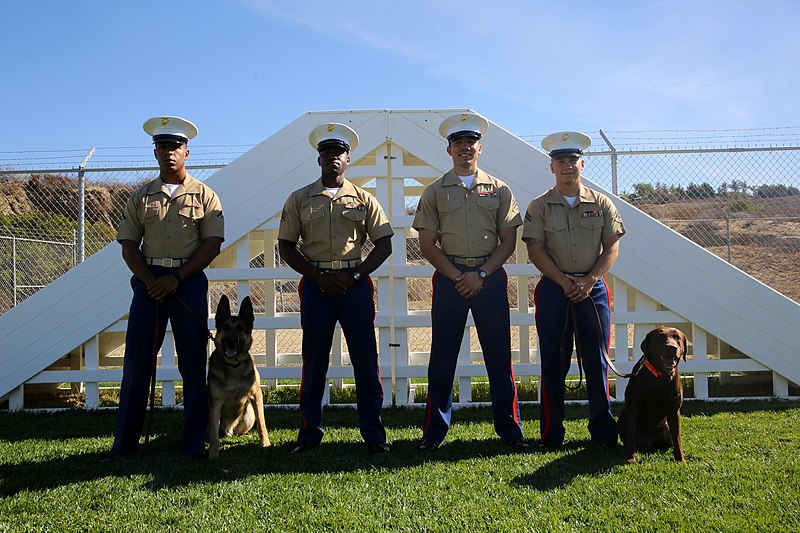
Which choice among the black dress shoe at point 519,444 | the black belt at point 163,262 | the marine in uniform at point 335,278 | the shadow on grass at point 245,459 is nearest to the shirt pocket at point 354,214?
the marine in uniform at point 335,278

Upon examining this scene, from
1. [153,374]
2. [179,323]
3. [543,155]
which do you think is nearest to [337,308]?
[179,323]

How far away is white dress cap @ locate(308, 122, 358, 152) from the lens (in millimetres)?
4062

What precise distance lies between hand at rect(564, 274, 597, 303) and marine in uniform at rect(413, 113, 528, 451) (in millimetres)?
409

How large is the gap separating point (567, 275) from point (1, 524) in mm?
3335

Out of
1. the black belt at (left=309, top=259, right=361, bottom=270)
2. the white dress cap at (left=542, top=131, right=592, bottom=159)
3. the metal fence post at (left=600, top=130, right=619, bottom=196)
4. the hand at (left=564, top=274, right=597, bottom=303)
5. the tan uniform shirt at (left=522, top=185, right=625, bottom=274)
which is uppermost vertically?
the metal fence post at (left=600, top=130, right=619, bottom=196)

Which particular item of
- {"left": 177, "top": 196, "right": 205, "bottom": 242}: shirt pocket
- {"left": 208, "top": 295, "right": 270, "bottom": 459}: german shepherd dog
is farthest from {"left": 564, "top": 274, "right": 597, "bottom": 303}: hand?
{"left": 177, "top": 196, "right": 205, "bottom": 242}: shirt pocket

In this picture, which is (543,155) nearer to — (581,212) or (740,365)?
(581,212)

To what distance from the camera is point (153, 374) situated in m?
4.04

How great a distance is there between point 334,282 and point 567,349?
159 cm

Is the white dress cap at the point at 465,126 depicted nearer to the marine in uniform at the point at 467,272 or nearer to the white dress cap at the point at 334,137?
the marine in uniform at the point at 467,272

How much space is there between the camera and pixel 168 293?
391 centimetres

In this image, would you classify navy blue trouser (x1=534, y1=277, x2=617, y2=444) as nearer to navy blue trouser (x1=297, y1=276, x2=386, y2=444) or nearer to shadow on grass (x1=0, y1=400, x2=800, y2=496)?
shadow on grass (x1=0, y1=400, x2=800, y2=496)

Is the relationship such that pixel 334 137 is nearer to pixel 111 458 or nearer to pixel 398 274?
pixel 398 274

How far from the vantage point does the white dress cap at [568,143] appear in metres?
4.17
